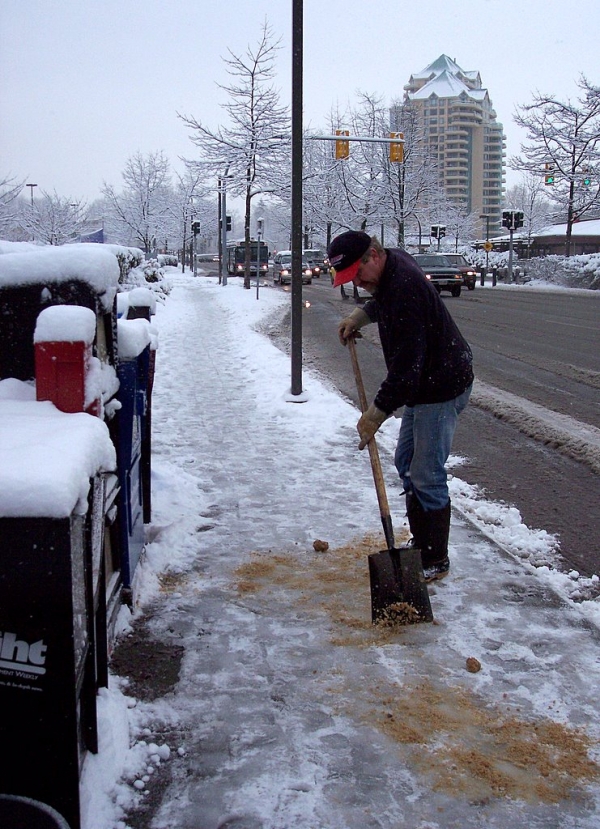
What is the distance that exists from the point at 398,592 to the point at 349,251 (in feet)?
5.12

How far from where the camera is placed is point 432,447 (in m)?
4.00

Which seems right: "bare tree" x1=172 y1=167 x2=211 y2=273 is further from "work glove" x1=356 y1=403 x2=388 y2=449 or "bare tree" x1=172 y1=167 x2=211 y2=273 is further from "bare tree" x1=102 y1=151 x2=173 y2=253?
"work glove" x1=356 y1=403 x2=388 y2=449

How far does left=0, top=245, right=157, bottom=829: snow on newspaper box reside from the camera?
78.2 inches

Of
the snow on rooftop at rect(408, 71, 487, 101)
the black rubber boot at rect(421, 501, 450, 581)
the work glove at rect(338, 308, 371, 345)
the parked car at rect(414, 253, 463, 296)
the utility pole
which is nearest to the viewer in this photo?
the black rubber boot at rect(421, 501, 450, 581)

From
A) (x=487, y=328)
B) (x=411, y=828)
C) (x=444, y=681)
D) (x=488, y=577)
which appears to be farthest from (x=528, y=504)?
(x=487, y=328)

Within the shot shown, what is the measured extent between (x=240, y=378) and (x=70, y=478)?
8556mm

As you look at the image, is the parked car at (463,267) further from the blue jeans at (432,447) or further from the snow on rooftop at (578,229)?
the snow on rooftop at (578,229)

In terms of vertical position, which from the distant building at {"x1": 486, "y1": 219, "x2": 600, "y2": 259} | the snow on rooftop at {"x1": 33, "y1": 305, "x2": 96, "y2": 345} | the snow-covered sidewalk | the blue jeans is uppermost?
the distant building at {"x1": 486, "y1": 219, "x2": 600, "y2": 259}

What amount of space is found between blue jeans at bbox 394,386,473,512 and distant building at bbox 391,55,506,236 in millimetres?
123284

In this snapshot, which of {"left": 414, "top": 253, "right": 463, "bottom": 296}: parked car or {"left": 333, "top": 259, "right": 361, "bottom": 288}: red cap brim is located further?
{"left": 414, "top": 253, "right": 463, "bottom": 296}: parked car

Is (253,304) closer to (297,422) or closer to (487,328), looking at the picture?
(487,328)

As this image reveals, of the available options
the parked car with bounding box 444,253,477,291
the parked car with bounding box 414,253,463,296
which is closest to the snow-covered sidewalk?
the parked car with bounding box 414,253,463,296

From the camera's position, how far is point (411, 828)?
2.40 meters

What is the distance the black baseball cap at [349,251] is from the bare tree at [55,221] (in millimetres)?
28225
